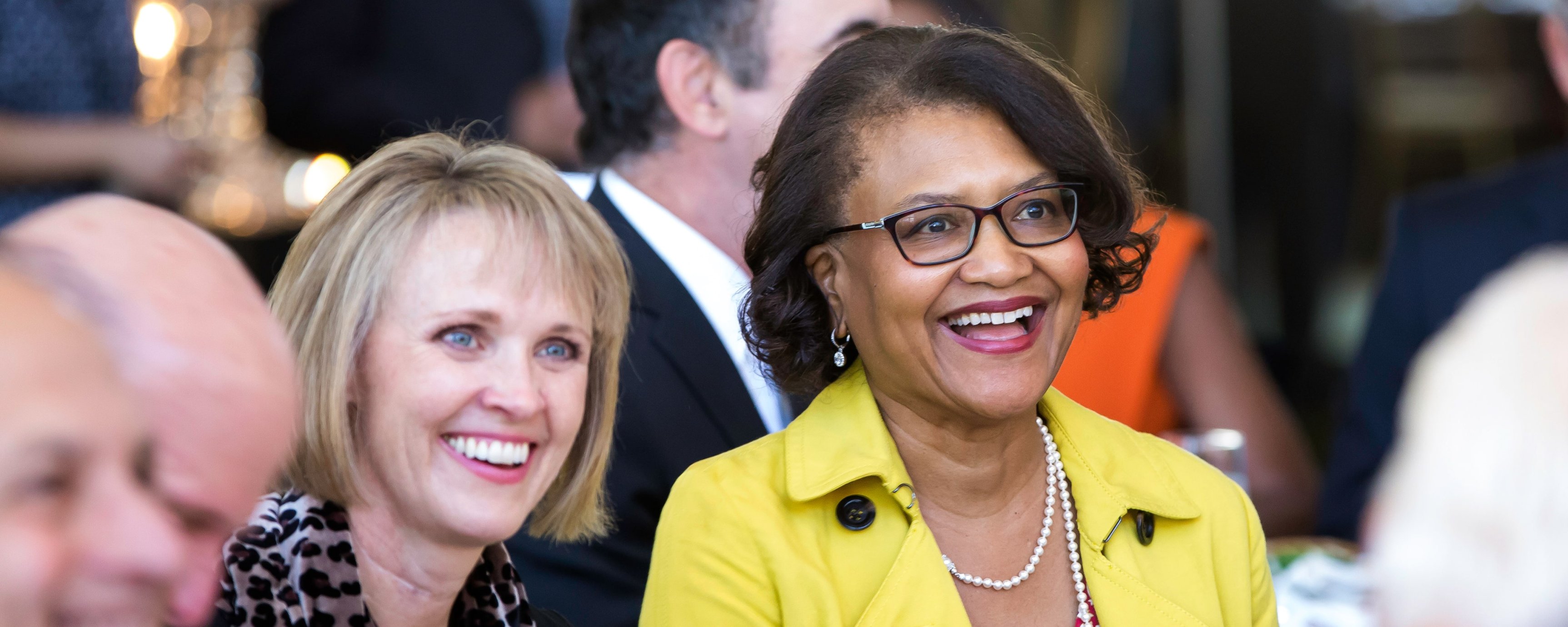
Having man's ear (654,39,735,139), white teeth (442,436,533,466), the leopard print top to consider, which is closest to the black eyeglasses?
white teeth (442,436,533,466)

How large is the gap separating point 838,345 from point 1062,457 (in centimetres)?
33

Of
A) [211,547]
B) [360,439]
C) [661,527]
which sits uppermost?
[211,547]

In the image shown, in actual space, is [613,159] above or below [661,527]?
above

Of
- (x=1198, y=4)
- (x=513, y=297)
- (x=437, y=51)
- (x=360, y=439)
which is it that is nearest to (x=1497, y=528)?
(x=513, y=297)

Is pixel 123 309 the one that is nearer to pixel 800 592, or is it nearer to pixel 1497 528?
pixel 1497 528

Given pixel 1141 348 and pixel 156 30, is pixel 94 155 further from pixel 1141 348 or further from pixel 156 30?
pixel 1141 348

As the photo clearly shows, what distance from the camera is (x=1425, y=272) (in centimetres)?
325

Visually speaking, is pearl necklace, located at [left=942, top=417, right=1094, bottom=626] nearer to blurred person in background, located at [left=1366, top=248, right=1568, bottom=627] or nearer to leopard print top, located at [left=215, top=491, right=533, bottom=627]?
leopard print top, located at [left=215, top=491, right=533, bottom=627]

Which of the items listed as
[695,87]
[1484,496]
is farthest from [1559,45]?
[1484,496]

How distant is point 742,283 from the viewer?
2.15 meters

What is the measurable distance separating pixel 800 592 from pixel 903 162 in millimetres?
512

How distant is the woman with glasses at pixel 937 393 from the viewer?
1.73m

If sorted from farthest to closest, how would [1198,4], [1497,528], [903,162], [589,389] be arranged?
[1198,4] → [903,162] → [589,389] → [1497,528]

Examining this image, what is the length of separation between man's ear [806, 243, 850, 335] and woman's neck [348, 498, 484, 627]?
587 mm
